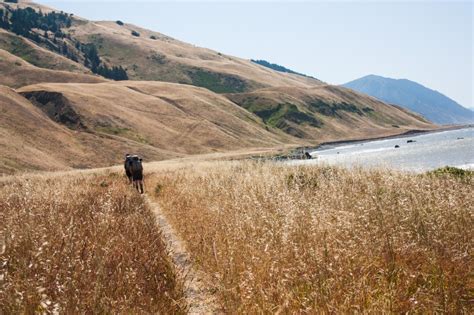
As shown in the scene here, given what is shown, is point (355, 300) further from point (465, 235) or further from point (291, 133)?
point (291, 133)

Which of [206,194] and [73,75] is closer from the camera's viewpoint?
[206,194]

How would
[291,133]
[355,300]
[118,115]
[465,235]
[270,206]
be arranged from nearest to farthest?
[355,300] → [465,235] → [270,206] → [118,115] → [291,133]

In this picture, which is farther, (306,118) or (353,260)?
(306,118)

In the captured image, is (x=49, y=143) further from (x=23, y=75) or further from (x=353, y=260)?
(x=353, y=260)

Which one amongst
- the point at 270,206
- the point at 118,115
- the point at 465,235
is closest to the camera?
the point at 465,235

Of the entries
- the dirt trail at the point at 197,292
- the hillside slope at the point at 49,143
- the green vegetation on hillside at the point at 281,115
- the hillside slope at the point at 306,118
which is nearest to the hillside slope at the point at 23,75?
the hillside slope at the point at 49,143

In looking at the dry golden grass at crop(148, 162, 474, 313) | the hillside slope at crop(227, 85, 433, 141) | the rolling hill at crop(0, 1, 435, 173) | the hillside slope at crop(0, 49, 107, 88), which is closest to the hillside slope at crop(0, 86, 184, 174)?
the rolling hill at crop(0, 1, 435, 173)

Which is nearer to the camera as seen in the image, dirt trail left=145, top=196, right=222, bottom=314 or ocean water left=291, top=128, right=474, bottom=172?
dirt trail left=145, top=196, right=222, bottom=314

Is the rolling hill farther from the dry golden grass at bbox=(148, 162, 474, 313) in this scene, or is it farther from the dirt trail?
the dry golden grass at bbox=(148, 162, 474, 313)

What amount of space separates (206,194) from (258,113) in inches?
6467

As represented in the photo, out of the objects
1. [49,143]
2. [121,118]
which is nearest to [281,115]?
[121,118]

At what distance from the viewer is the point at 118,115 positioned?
107188mm

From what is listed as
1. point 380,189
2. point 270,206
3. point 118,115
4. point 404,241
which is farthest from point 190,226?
point 118,115

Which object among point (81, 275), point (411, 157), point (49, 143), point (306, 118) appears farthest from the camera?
point (306, 118)
